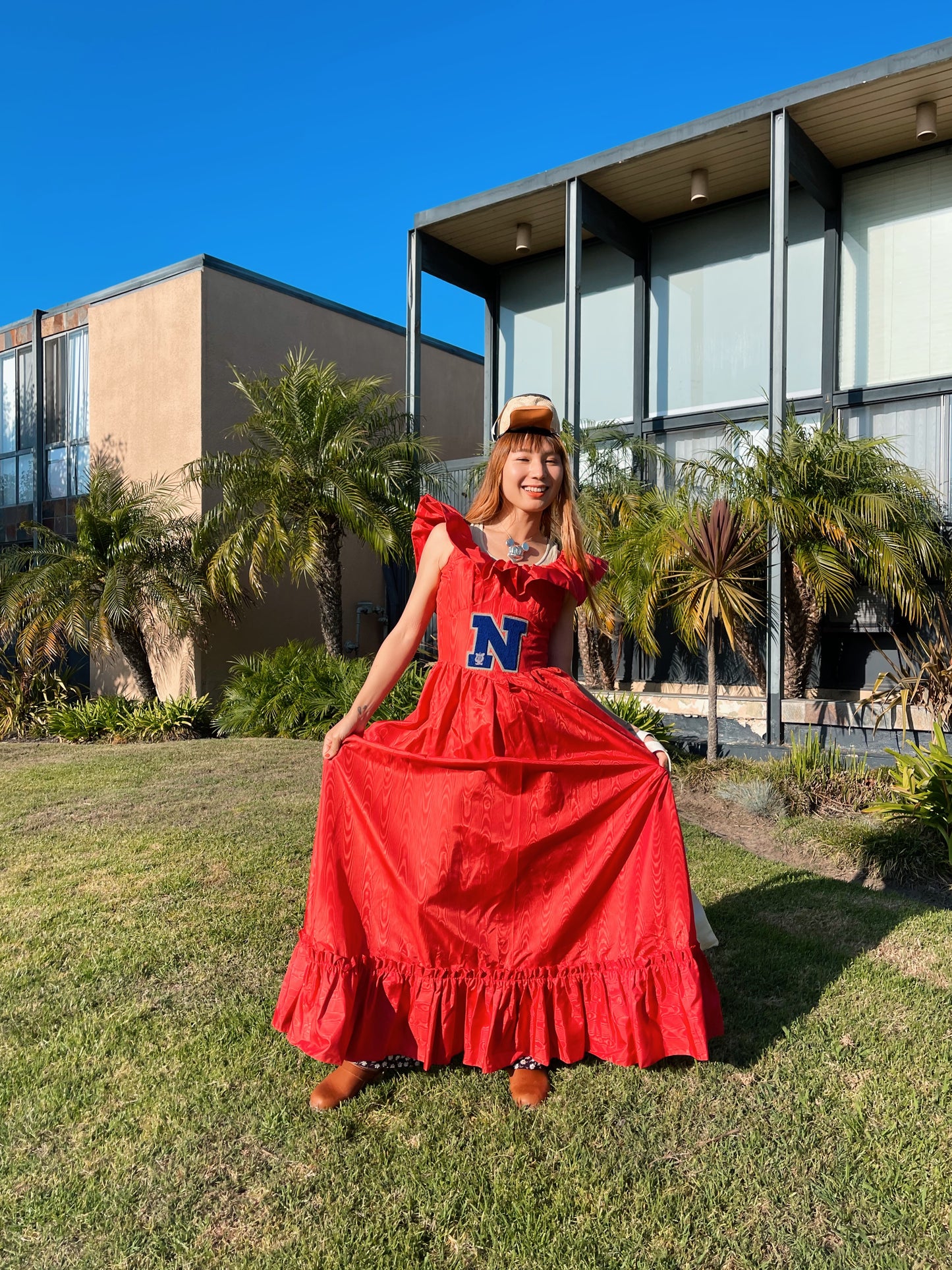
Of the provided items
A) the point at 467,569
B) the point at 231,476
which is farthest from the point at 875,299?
the point at 467,569

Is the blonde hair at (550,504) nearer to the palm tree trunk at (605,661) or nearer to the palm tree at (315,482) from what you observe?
the palm tree trunk at (605,661)

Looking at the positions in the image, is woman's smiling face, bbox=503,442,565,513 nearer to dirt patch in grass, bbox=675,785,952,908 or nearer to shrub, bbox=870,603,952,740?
dirt patch in grass, bbox=675,785,952,908

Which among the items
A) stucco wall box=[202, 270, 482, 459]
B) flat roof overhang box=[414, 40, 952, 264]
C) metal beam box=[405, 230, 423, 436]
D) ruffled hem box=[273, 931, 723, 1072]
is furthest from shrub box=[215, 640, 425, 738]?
ruffled hem box=[273, 931, 723, 1072]

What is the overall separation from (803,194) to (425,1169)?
1046 centimetres

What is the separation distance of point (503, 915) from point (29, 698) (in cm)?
1144

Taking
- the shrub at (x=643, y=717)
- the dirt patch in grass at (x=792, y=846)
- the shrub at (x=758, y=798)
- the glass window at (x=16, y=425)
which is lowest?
the dirt patch in grass at (x=792, y=846)

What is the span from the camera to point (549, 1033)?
2.64 m

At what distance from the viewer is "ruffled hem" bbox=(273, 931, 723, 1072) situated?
2588mm

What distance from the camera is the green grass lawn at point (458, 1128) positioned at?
6.96ft

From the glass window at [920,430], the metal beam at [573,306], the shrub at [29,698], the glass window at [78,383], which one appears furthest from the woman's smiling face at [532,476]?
the glass window at [78,383]

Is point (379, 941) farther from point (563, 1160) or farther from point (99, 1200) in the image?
point (99, 1200)

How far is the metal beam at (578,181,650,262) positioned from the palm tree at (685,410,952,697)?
3.72m

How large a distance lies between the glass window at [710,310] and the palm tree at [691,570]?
2.59 meters

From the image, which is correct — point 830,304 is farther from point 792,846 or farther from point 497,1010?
point 497,1010
